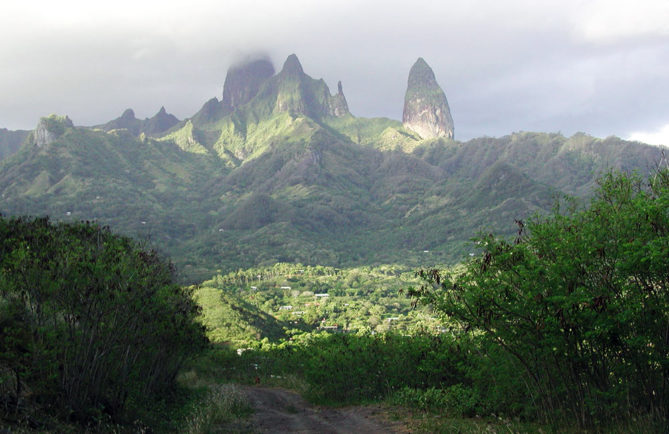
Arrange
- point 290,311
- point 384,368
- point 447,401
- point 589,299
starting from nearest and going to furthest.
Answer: point 589,299 < point 447,401 < point 384,368 < point 290,311

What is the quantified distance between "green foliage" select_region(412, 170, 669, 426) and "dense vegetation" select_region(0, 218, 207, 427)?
10782mm

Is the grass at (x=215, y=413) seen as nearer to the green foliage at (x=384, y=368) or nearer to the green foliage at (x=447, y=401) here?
the green foliage at (x=384, y=368)

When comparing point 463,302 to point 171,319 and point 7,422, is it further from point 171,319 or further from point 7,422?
point 171,319

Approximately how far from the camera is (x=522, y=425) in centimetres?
1644

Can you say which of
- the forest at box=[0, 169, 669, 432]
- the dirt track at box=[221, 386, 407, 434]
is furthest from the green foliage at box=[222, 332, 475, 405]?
the dirt track at box=[221, 386, 407, 434]

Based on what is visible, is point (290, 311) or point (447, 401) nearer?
point (447, 401)

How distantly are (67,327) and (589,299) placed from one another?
1670 centimetres

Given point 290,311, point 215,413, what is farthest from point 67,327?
point 290,311

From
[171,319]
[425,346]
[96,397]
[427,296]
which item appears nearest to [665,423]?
[427,296]

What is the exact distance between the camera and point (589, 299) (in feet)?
39.3

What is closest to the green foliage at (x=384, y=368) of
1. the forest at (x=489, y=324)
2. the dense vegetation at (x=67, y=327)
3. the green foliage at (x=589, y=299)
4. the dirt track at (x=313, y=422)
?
the forest at (x=489, y=324)

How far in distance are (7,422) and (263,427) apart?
1206 centimetres

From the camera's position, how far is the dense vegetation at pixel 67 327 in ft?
50.0

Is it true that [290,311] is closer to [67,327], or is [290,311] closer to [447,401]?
[447,401]
